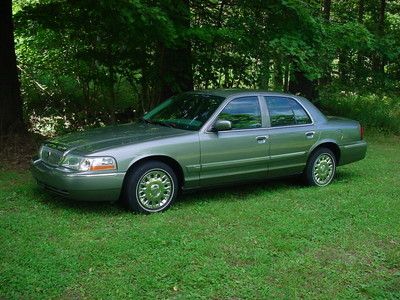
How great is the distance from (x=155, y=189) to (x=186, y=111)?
4.79ft

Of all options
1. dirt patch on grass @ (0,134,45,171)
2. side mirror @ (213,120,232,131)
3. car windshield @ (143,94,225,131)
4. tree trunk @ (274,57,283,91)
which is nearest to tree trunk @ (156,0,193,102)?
tree trunk @ (274,57,283,91)

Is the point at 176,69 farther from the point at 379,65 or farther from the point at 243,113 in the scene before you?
the point at 379,65

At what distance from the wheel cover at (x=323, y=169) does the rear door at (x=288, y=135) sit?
297 mm

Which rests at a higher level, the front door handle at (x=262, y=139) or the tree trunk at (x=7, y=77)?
the tree trunk at (x=7, y=77)

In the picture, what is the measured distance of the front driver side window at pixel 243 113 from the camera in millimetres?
7391

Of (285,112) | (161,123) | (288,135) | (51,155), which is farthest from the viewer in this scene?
(285,112)

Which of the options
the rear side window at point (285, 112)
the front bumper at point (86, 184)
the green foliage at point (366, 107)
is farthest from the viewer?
the green foliage at point (366, 107)

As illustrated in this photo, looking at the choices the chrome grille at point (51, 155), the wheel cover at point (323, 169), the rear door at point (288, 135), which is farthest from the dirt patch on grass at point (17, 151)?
the wheel cover at point (323, 169)

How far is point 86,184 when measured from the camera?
6.23 metres

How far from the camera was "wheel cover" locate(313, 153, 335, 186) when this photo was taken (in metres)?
8.38

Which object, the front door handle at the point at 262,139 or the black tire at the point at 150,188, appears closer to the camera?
the black tire at the point at 150,188

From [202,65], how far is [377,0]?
11.1 metres

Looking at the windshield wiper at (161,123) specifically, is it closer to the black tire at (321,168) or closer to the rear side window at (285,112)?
the rear side window at (285,112)

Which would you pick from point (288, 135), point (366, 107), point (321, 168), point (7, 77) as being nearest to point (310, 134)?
point (288, 135)
